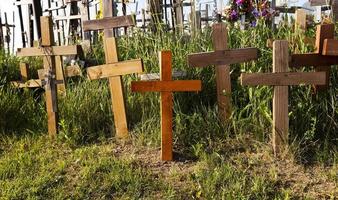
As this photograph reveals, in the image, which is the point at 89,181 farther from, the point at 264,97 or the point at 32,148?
the point at 264,97

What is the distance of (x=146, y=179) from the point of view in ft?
12.4

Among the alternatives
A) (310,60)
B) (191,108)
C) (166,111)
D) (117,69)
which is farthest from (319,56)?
(117,69)

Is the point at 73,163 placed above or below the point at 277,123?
below

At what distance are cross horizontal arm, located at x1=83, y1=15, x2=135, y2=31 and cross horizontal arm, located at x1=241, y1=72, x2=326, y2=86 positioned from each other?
5.07 feet

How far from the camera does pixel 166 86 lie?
394 centimetres

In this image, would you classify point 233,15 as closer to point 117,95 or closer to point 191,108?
point 191,108

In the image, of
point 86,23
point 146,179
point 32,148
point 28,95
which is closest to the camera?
point 146,179

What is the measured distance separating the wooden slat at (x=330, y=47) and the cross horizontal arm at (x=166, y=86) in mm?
1025

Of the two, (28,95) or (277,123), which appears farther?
(28,95)

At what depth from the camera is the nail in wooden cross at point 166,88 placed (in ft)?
12.9

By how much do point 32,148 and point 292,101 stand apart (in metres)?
2.38

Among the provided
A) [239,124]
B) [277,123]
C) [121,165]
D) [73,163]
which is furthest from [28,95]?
[277,123]

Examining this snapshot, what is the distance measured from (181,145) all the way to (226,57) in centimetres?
85

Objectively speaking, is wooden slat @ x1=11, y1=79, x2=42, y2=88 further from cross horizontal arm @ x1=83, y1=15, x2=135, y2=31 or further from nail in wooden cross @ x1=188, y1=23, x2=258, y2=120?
nail in wooden cross @ x1=188, y1=23, x2=258, y2=120
